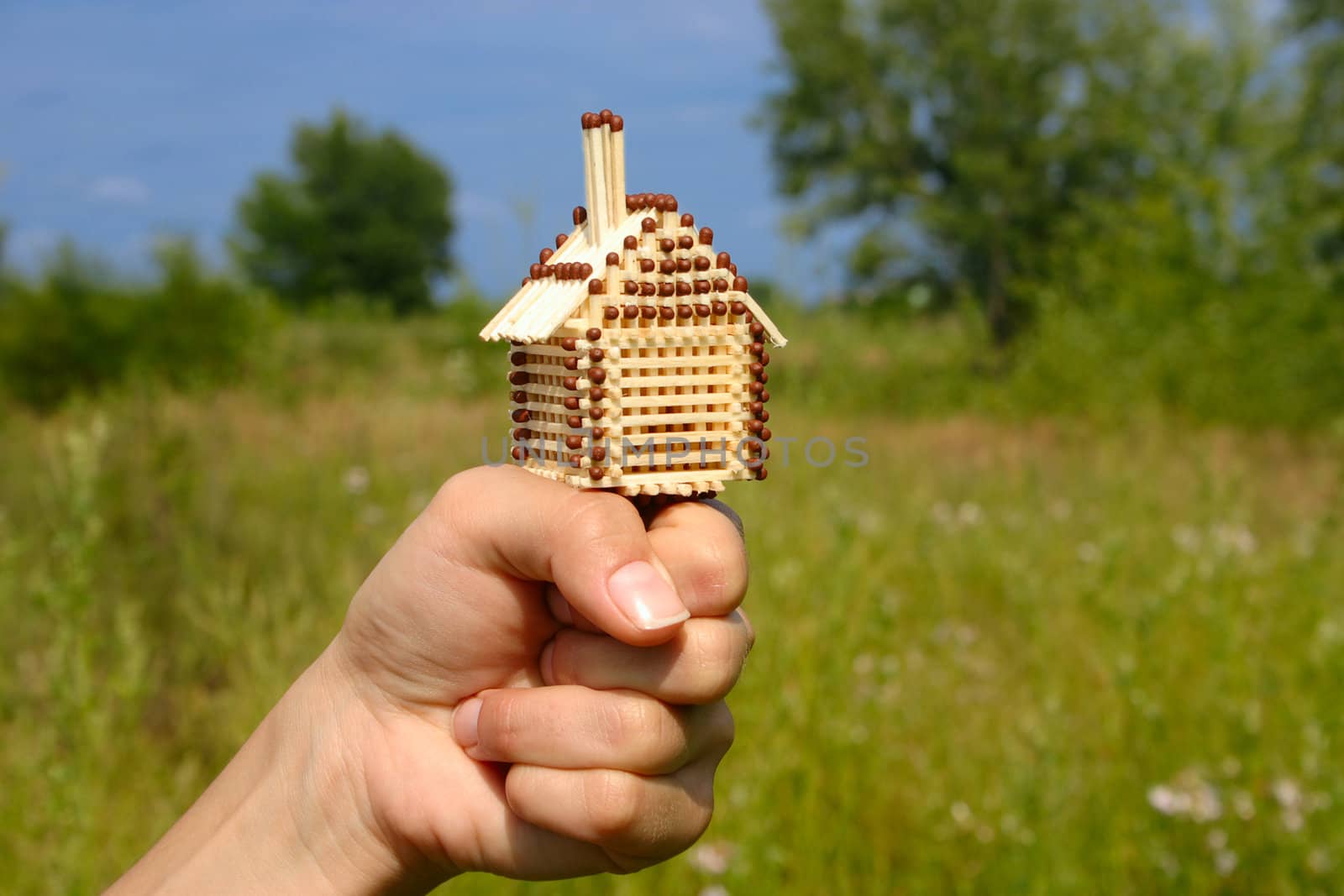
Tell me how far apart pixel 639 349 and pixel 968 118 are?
2522 centimetres

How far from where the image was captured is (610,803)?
133 centimetres

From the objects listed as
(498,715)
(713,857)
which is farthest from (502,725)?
(713,857)

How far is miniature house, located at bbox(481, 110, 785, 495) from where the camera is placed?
1.23m

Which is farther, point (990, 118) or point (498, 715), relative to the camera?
point (990, 118)

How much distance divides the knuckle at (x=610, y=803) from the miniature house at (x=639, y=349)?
0.36m

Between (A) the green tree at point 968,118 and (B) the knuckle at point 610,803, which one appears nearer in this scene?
(B) the knuckle at point 610,803

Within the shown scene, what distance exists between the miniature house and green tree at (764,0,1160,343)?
2302cm

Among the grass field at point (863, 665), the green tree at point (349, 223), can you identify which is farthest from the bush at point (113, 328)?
the green tree at point (349, 223)

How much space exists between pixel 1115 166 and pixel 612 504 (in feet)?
87.3

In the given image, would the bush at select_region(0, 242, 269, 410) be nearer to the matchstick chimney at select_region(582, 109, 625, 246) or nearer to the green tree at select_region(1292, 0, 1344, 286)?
the matchstick chimney at select_region(582, 109, 625, 246)

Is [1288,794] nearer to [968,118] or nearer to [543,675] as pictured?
[543,675]

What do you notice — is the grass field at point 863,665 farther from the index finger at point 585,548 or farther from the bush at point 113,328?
the bush at point 113,328

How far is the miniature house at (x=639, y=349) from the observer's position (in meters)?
1.23

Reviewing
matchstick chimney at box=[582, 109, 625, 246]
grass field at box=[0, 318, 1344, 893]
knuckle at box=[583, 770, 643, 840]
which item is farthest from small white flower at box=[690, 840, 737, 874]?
matchstick chimney at box=[582, 109, 625, 246]
